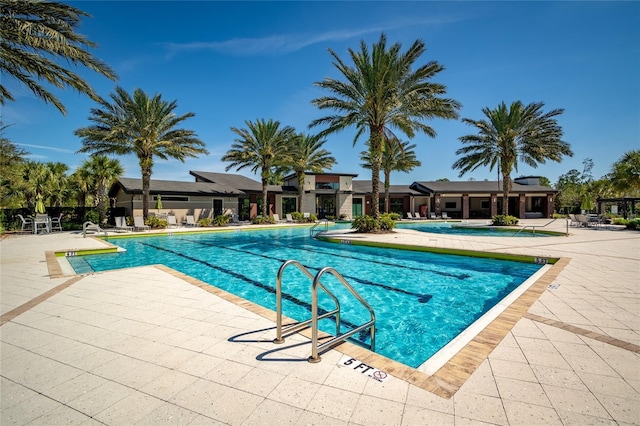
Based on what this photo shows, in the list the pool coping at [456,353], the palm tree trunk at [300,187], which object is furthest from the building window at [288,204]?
the pool coping at [456,353]

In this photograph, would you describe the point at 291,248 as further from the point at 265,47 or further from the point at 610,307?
the point at 610,307

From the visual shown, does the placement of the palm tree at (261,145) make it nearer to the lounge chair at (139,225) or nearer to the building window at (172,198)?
the building window at (172,198)

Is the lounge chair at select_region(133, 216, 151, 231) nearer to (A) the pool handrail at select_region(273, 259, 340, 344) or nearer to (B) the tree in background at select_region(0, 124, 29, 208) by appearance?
(B) the tree in background at select_region(0, 124, 29, 208)

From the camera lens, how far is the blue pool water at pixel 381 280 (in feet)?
17.6

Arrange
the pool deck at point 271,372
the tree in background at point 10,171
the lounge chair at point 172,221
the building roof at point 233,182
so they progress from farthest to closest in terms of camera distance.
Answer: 1. the building roof at point 233,182
2. the lounge chair at point 172,221
3. the tree in background at point 10,171
4. the pool deck at point 271,372

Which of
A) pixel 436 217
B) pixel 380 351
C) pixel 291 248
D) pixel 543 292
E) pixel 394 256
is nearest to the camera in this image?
pixel 380 351

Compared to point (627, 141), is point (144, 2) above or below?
above

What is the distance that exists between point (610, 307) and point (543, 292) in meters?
0.98

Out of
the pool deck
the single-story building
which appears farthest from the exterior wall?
the pool deck

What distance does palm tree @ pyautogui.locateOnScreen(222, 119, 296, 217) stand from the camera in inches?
1068

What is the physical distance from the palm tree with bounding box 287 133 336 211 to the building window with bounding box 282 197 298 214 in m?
3.26

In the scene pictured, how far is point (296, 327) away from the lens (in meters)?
3.88

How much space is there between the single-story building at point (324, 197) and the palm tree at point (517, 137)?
1295cm

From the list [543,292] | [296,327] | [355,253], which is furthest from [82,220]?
[543,292]
